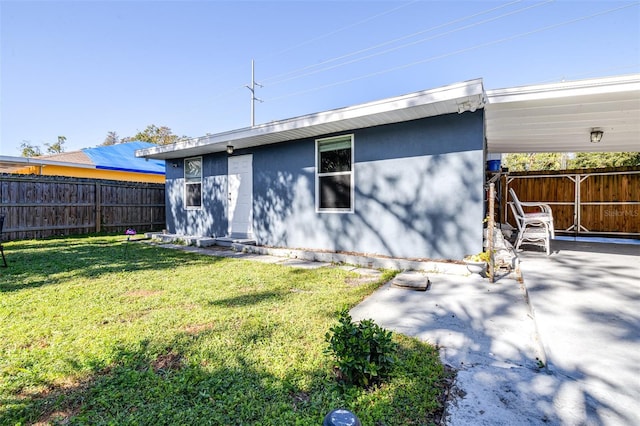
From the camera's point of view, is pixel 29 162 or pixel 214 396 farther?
pixel 29 162

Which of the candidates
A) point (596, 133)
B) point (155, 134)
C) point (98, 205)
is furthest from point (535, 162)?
point (155, 134)

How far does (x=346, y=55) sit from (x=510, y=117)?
40.9ft

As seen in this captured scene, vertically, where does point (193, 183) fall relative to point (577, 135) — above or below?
below

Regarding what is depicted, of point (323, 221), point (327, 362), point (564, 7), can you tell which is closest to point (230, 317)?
point (327, 362)

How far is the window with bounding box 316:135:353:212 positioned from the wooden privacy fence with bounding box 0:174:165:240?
7.91 meters

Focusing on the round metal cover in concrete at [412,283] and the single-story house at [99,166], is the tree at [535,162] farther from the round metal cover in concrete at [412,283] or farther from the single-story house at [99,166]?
the single-story house at [99,166]

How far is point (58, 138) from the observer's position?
31.7 metres

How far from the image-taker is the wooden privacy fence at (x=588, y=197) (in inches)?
297

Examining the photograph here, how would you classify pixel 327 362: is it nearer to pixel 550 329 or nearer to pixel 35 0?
pixel 550 329

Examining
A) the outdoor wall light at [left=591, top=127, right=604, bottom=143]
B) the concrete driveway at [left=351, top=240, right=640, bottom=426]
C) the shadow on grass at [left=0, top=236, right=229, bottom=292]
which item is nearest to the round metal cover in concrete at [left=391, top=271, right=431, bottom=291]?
the concrete driveway at [left=351, top=240, right=640, bottom=426]

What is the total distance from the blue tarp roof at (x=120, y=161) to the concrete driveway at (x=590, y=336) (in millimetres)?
14497

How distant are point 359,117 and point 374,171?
3.26 feet

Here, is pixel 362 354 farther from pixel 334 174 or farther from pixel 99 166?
pixel 99 166

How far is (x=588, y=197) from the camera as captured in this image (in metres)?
8.02
